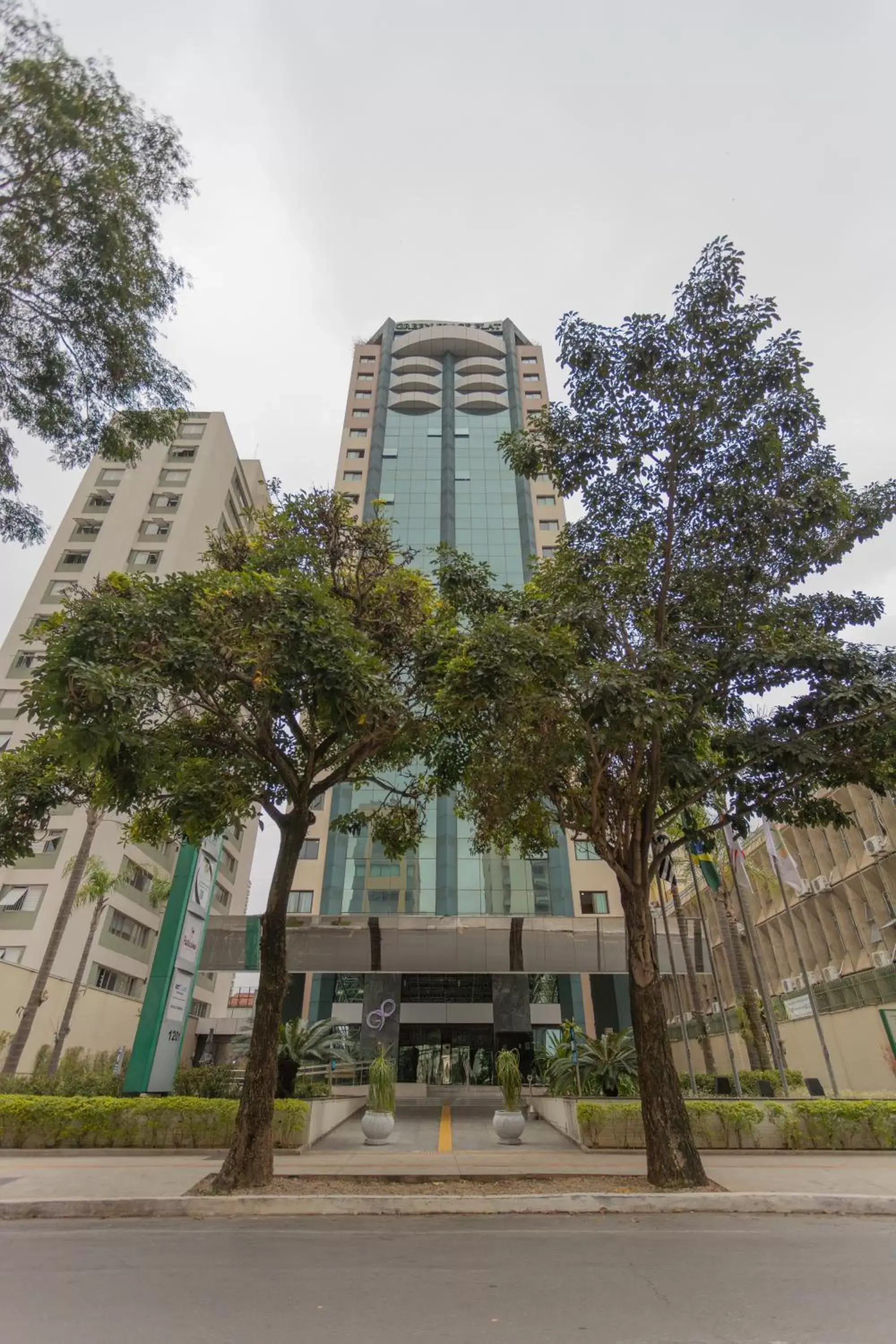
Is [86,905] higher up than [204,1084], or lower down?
higher up

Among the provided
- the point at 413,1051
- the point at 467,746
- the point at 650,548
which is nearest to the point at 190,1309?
the point at 467,746

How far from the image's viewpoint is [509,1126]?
13453mm

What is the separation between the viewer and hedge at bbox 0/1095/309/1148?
471 inches

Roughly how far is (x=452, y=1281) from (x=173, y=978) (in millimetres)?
11325

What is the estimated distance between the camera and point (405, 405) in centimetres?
5553

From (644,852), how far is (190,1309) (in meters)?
7.91

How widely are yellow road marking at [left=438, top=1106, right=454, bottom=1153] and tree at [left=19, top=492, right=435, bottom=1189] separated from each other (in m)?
5.47

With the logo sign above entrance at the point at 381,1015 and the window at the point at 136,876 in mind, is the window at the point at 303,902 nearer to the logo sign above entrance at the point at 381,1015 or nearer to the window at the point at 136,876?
the logo sign above entrance at the point at 381,1015

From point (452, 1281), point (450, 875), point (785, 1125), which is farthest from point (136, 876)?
point (452, 1281)

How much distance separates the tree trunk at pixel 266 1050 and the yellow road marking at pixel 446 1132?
473 cm

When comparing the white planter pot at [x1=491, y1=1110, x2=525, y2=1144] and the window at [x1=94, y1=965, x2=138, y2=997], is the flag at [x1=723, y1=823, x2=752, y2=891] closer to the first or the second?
the white planter pot at [x1=491, y1=1110, x2=525, y2=1144]

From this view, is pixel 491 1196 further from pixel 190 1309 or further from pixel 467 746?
pixel 467 746

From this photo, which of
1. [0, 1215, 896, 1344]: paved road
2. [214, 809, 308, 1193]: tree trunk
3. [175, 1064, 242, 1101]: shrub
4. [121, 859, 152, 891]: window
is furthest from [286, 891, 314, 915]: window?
[0, 1215, 896, 1344]: paved road

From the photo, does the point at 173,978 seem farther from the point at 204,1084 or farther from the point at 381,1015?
the point at 381,1015
